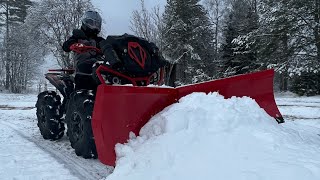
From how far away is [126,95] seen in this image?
Result: 4145mm

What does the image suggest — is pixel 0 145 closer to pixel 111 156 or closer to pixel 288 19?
pixel 111 156

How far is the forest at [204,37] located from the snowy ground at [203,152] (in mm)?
7937

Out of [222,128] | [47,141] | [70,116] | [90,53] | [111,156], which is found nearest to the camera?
[222,128]

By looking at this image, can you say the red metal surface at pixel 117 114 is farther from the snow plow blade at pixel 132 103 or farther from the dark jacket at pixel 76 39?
the dark jacket at pixel 76 39

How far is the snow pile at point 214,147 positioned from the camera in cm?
296

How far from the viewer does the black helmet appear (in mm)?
6090

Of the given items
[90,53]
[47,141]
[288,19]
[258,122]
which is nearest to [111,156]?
[258,122]

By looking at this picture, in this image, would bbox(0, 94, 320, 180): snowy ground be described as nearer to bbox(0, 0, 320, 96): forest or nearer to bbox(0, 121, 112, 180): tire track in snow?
bbox(0, 121, 112, 180): tire track in snow

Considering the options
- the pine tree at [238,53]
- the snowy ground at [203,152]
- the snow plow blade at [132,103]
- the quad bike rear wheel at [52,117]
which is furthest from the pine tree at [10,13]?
the snow plow blade at [132,103]

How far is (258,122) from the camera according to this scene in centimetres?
391

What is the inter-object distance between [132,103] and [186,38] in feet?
95.7

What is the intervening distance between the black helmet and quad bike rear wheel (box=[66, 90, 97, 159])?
137 centimetres

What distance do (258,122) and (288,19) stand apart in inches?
837

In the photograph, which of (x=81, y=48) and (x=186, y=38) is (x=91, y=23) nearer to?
(x=81, y=48)
